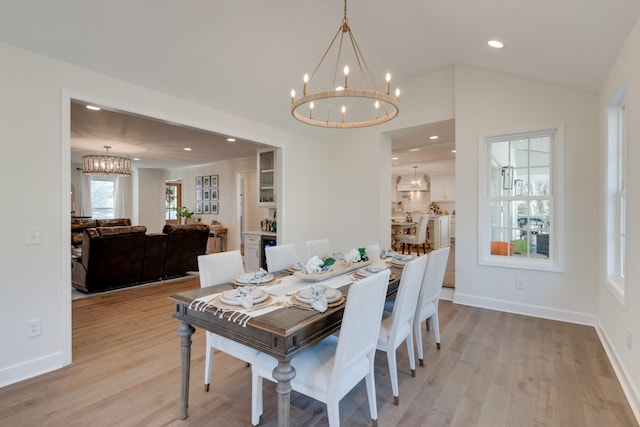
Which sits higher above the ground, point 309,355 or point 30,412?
point 309,355

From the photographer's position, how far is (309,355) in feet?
5.92

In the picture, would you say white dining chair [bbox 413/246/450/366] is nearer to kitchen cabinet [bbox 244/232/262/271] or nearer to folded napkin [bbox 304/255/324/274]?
folded napkin [bbox 304/255/324/274]

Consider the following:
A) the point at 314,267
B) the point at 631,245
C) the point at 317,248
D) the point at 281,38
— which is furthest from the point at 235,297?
the point at 281,38

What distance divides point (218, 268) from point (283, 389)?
48.2 inches

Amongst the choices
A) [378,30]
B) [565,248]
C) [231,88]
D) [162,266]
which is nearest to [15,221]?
[231,88]

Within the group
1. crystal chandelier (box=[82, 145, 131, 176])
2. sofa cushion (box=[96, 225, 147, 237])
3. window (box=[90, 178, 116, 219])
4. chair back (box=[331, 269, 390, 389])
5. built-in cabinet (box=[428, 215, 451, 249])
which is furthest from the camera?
window (box=[90, 178, 116, 219])

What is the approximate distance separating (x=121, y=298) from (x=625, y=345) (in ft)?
17.7

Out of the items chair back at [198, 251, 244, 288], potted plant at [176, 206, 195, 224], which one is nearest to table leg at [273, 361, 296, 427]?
chair back at [198, 251, 244, 288]

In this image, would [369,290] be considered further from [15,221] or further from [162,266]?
[162,266]

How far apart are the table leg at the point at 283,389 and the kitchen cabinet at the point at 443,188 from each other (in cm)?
1065

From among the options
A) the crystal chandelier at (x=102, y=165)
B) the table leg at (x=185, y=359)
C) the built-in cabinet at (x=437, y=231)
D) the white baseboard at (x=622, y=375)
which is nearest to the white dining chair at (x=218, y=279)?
the table leg at (x=185, y=359)

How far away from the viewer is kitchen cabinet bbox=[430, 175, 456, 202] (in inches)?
433

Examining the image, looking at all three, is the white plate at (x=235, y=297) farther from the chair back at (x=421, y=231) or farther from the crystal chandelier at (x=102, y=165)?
the chair back at (x=421, y=231)

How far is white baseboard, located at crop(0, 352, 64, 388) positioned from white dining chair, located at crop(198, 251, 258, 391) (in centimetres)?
126
